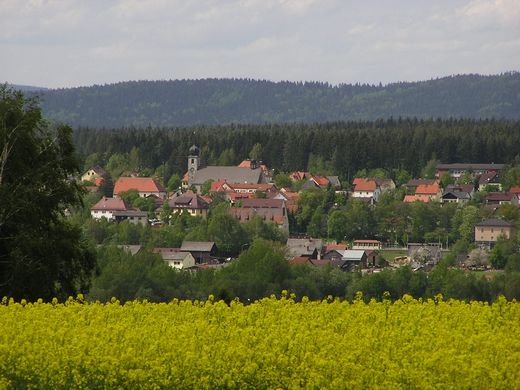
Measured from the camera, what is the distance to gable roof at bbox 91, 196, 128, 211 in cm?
12825

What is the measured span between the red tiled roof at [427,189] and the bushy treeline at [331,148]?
19318mm

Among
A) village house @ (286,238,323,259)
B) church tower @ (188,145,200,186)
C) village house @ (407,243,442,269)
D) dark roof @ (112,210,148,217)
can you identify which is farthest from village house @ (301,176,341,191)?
village house @ (407,243,442,269)

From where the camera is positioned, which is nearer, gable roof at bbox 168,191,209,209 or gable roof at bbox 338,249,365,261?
gable roof at bbox 338,249,365,261

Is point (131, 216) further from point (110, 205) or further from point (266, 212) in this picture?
point (266, 212)

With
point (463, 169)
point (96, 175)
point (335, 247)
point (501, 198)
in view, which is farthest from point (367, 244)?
point (96, 175)

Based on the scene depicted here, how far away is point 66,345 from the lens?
15.0m

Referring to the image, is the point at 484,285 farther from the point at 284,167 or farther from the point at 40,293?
the point at 284,167

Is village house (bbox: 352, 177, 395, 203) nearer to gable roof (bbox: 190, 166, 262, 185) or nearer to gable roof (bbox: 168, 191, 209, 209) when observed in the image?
gable roof (bbox: 190, 166, 262, 185)

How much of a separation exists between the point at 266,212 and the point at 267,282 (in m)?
53.8

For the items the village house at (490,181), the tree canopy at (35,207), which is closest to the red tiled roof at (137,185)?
the village house at (490,181)

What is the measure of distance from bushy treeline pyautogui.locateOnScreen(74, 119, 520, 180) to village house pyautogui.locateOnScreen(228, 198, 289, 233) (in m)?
33.5

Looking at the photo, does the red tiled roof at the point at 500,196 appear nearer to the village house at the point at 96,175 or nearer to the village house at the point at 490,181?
the village house at the point at 490,181

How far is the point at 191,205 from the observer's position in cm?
12662

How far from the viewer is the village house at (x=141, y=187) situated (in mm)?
145750
